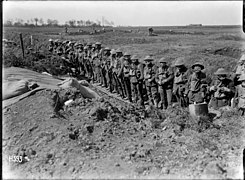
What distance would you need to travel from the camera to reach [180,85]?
799 cm

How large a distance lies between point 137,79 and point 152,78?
872 mm

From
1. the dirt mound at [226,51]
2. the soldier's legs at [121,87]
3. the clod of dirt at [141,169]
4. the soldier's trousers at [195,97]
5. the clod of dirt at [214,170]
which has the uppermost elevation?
the soldier's trousers at [195,97]

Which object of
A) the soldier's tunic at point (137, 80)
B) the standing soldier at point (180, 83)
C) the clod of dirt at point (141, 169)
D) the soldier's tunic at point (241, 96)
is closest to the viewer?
the clod of dirt at point (141, 169)

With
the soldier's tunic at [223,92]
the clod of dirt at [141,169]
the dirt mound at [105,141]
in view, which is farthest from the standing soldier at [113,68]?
the clod of dirt at [141,169]

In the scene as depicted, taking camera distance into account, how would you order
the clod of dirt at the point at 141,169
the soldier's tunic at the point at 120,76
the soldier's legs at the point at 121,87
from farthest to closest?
the soldier's legs at the point at 121,87 → the soldier's tunic at the point at 120,76 → the clod of dirt at the point at 141,169

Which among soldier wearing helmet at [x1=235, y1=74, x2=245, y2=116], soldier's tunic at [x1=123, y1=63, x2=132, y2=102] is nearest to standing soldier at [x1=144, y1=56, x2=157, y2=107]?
soldier's tunic at [x1=123, y1=63, x2=132, y2=102]

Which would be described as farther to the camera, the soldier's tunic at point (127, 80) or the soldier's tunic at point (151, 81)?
the soldier's tunic at point (127, 80)

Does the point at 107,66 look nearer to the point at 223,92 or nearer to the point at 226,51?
the point at 223,92

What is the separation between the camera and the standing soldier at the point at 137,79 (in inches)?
384

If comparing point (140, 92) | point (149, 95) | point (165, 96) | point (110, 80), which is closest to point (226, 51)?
point (110, 80)

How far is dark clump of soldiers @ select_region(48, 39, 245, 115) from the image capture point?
7305 mm

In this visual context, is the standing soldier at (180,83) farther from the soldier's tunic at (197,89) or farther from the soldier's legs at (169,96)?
the soldier's tunic at (197,89)

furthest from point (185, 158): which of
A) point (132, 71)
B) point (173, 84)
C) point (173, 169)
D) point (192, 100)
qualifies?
point (132, 71)

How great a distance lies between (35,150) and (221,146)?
2948 millimetres
